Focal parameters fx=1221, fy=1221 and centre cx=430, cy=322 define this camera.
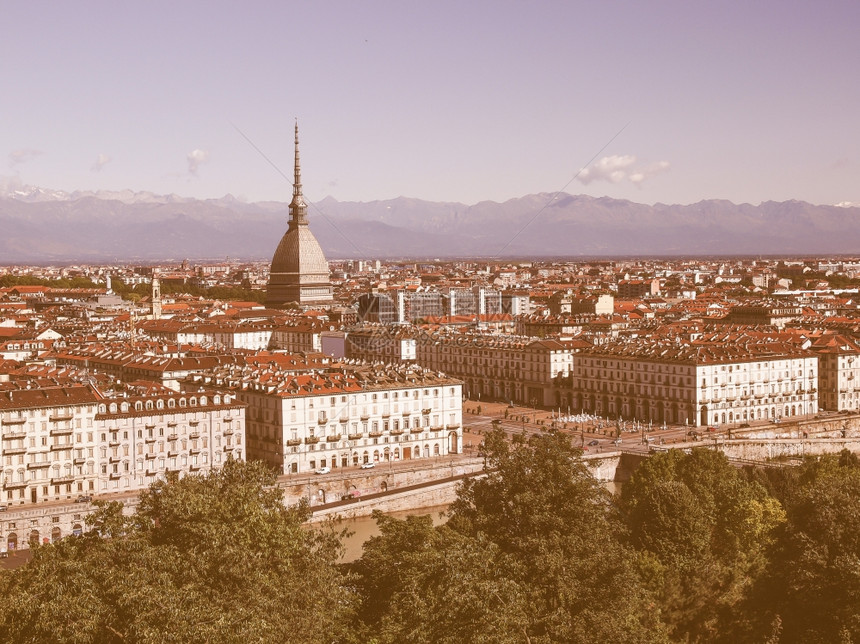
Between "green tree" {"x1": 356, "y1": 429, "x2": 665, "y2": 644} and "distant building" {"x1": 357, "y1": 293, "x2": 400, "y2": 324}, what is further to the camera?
"distant building" {"x1": 357, "y1": 293, "x2": 400, "y2": 324}

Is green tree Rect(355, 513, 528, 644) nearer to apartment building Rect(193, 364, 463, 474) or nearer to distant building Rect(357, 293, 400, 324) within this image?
apartment building Rect(193, 364, 463, 474)

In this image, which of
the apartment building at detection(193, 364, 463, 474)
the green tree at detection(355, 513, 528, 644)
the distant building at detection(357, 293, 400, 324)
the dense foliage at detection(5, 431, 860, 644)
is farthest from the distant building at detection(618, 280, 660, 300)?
the green tree at detection(355, 513, 528, 644)

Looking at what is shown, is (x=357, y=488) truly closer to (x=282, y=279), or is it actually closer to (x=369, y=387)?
(x=369, y=387)

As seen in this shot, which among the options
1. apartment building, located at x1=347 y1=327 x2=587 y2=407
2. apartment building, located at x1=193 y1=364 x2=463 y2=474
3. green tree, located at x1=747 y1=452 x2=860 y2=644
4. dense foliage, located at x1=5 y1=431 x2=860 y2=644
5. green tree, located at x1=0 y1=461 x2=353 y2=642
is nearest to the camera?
green tree, located at x1=0 y1=461 x2=353 y2=642

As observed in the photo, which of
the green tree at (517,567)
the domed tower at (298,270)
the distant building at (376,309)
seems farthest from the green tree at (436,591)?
the domed tower at (298,270)

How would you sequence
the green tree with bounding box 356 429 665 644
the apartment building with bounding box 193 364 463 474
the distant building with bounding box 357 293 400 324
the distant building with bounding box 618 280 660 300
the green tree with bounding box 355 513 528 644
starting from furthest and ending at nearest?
1. the distant building with bounding box 618 280 660 300
2. the distant building with bounding box 357 293 400 324
3. the apartment building with bounding box 193 364 463 474
4. the green tree with bounding box 356 429 665 644
5. the green tree with bounding box 355 513 528 644

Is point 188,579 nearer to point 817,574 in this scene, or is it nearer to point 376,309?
point 817,574

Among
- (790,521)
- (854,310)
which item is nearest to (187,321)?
(854,310)
